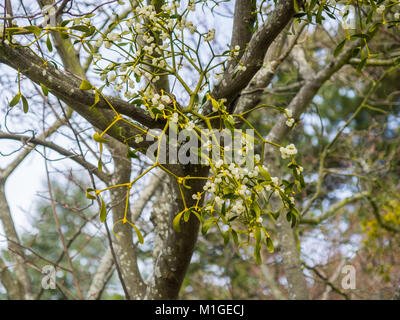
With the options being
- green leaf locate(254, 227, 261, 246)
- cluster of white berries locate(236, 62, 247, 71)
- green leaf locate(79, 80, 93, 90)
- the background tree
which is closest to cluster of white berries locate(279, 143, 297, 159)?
the background tree

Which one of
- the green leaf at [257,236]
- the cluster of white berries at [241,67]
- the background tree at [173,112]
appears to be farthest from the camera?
the cluster of white berries at [241,67]

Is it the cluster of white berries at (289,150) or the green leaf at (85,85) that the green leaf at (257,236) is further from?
the green leaf at (85,85)

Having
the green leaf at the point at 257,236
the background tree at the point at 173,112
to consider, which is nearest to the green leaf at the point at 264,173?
the background tree at the point at 173,112

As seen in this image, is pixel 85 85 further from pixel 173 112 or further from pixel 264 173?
pixel 264 173

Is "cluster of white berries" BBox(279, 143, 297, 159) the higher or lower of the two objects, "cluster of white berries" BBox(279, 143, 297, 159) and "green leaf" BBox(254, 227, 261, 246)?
the higher

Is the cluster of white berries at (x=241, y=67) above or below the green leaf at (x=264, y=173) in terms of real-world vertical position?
above

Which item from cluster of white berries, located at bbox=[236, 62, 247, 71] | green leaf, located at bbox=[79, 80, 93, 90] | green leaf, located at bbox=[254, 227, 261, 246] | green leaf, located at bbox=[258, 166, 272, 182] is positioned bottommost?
green leaf, located at bbox=[254, 227, 261, 246]

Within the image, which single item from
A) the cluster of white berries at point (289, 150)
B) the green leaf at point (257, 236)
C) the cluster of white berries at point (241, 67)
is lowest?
the green leaf at point (257, 236)

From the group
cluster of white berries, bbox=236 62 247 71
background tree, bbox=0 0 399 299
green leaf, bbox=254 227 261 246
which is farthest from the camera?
cluster of white berries, bbox=236 62 247 71

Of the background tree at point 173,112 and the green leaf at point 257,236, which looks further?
the background tree at point 173,112

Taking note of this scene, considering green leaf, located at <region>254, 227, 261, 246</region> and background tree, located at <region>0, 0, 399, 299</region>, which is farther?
background tree, located at <region>0, 0, 399, 299</region>

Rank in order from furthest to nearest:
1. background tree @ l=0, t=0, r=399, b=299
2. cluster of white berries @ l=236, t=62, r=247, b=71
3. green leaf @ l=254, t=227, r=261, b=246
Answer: cluster of white berries @ l=236, t=62, r=247, b=71, background tree @ l=0, t=0, r=399, b=299, green leaf @ l=254, t=227, r=261, b=246

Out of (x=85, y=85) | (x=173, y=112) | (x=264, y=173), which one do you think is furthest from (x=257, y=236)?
(x=85, y=85)

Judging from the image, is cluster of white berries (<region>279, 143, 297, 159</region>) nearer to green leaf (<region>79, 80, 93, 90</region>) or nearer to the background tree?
the background tree
